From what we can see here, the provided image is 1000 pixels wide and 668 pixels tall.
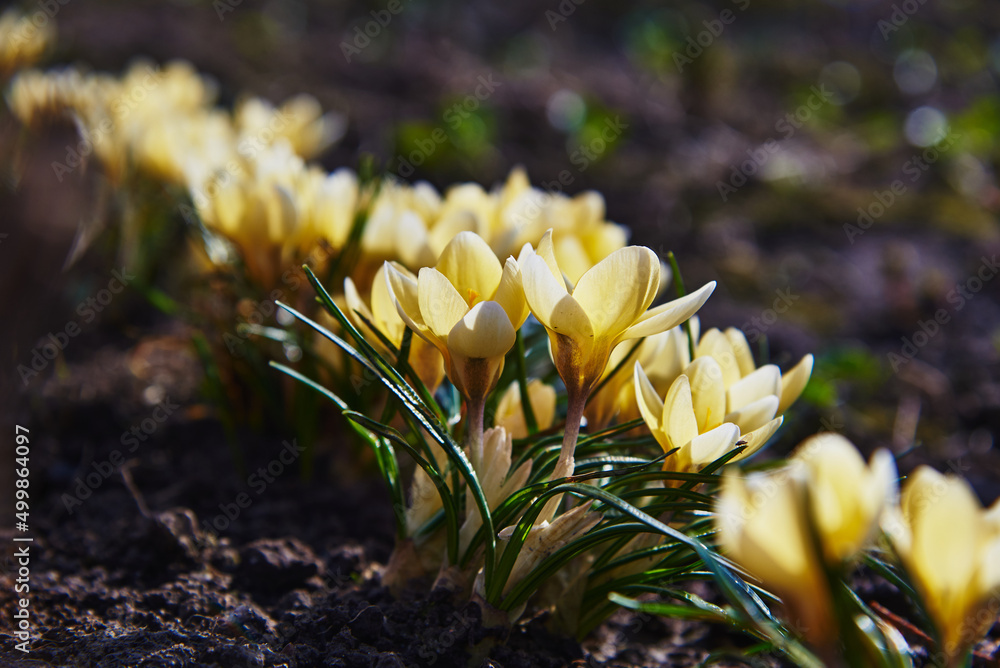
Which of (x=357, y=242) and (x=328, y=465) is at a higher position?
(x=357, y=242)

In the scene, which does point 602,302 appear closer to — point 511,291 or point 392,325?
point 511,291

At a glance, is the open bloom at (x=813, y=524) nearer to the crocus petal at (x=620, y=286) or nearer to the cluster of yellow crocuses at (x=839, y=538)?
the cluster of yellow crocuses at (x=839, y=538)

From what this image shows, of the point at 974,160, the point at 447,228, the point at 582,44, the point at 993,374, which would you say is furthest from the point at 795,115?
the point at 447,228

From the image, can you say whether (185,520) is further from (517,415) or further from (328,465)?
(517,415)

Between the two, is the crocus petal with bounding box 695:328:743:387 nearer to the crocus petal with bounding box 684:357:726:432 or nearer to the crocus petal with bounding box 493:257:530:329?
the crocus petal with bounding box 684:357:726:432

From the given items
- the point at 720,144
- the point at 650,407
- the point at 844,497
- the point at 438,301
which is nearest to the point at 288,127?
the point at 438,301

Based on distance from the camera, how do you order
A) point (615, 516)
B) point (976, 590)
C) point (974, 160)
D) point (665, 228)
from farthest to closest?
point (974, 160) → point (665, 228) → point (615, 516) → point (976, 590)
